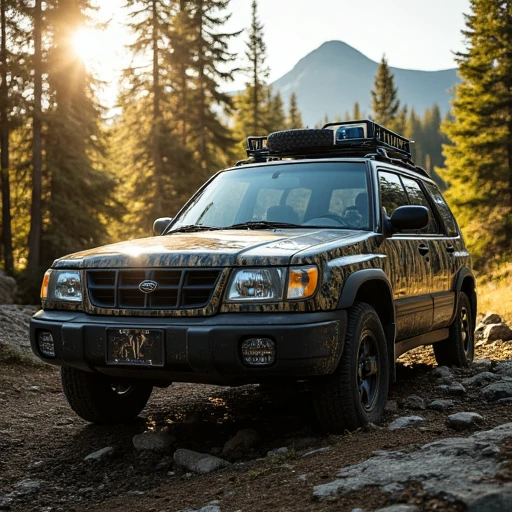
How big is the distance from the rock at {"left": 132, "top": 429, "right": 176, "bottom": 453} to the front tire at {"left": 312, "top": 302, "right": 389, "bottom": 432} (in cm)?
111

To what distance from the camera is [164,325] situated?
152 inches

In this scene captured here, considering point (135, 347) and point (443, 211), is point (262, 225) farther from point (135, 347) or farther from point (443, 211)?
point (443, 211)

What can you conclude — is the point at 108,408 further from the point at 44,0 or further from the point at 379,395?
the point at 44,0

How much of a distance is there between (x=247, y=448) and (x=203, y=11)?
3213cm

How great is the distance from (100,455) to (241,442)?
0.95 meters

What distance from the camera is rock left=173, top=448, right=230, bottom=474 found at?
3981 mm

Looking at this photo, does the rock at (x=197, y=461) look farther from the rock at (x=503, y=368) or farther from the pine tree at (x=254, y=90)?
the pine tree at (x=254, y=90)

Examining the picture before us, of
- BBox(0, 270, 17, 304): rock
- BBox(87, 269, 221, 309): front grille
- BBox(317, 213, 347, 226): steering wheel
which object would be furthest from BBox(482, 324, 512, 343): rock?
BBox(0, 270, 17, 304): rock

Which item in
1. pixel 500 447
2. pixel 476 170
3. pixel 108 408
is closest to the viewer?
pixel 500 447

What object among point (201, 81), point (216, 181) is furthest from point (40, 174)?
point (216, 181)

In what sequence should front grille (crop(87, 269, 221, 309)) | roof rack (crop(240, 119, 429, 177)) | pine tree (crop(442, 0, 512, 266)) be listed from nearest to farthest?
1. front grille (crop(87, 269, 221, 309))
2. roof rack (crop(240, 119, 429, 177))
3. pine tree (crop(442, 0, 512, 266))

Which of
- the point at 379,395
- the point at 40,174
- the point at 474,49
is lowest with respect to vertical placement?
the point at 379,395

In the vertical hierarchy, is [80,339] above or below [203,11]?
below

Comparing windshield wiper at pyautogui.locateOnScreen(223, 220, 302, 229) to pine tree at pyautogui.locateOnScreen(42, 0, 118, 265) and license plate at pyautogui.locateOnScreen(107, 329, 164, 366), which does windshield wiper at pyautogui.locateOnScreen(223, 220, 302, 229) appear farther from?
pine tree at pyautogui.locateOnScreen(42, 0, 118, 265)
